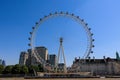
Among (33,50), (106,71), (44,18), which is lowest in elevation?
(106,71)

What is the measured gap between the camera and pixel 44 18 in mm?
56750

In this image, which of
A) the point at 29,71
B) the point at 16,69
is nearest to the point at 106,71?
the point at 29,71

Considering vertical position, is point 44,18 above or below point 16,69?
above

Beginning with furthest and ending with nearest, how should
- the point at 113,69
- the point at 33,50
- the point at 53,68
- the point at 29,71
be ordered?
the point at 113,69 → the point at 29,71 → the point at 53,68 → the point at 33,50

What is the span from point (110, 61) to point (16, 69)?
Answer: 61.0 metres

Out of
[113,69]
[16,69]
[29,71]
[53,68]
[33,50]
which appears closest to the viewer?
[33,50]

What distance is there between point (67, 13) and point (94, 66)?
64.3 meters

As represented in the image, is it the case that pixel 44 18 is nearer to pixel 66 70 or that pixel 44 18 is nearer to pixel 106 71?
pixel 66 70

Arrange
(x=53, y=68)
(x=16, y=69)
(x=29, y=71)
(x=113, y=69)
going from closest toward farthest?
(x=53, y=68)
(x=16, y=69)
(x=29, y=71)
(x=113, y=69)

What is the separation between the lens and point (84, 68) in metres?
113

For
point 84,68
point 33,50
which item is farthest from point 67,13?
point 84,68

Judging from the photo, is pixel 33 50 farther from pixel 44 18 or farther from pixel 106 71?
pixel 106 71

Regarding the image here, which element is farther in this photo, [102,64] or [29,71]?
[102,64]

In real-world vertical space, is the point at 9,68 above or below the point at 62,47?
below
